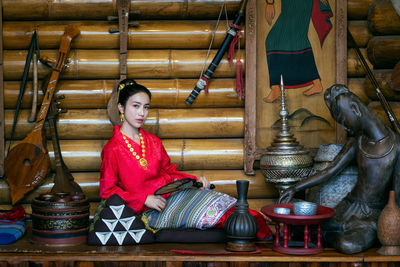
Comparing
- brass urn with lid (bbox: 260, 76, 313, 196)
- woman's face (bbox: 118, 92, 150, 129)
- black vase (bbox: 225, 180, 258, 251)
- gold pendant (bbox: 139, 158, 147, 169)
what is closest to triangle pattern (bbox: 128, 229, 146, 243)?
gold pendant (bbox: 139, 158, 147, 169)

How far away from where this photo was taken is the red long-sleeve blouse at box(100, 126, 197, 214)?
13.5 ft

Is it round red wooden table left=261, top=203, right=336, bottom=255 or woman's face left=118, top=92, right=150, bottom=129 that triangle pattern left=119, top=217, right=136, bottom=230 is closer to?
woman's face left=118, top=92, right=150, bottom=129

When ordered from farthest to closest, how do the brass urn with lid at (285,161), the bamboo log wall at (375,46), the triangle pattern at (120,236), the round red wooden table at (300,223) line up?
1. the bamboo log wall at (375,46)
2. the brass urn with lid at (285,161)
3. the triangle pattern at (120,236)
4. the round red wooden table at (300,223)

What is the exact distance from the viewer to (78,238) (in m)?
3.98

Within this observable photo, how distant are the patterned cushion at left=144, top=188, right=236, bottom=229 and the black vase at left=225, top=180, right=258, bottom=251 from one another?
38 cm

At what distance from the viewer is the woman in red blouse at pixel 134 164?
4.12 meters

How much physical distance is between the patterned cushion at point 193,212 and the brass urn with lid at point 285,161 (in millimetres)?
521

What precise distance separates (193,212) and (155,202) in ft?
1.13

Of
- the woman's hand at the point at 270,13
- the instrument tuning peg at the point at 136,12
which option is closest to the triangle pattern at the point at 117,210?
the instrument tuning peg at the point at 136,12

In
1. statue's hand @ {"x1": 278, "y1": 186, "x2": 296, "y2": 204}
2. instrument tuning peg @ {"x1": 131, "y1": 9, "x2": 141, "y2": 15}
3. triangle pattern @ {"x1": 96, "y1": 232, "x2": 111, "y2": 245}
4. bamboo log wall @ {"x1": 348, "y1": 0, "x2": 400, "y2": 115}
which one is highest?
instrument tuning peg @ {"x1": 131, "y1": 9, "x2": 141, "y2": 15}

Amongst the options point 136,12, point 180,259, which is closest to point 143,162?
point 180,259

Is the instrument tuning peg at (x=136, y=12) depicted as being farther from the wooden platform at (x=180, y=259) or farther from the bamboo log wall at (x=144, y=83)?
the wooden platform at (x=180, y=259)

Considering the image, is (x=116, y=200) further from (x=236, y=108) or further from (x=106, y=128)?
(x=236, y=108)

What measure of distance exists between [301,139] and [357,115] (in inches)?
43.5
